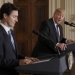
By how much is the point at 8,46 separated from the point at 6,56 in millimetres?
99

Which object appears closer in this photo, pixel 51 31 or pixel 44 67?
pixel 44 67

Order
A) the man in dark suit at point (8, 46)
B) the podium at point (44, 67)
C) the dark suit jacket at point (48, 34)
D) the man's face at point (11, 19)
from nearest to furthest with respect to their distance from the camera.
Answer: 1. the podium at point (44, 67)
2. the man in dark suit at point (8, 46)
3. the man's face at point (11, 19)
4. the dark suit jacket at point (48, 34)

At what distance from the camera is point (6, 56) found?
2195mm

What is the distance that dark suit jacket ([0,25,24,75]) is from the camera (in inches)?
82.6

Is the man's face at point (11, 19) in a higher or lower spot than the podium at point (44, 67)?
higher

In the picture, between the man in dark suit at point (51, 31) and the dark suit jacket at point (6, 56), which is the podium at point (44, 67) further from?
the man in dark suit at point (51, 31)

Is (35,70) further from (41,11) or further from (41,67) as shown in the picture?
(41,11)

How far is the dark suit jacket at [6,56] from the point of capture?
210 centimetres

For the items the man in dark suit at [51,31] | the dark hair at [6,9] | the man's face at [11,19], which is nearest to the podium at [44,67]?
the man's face at [11,19]

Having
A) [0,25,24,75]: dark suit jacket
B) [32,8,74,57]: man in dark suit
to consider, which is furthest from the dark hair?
[32,8,74,57]: man in dark suit

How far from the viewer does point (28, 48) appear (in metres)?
6.40

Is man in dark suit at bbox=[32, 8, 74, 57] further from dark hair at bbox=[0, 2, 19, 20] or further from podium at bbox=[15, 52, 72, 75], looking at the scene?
podium at bbox=[15, 52, 72, 75]

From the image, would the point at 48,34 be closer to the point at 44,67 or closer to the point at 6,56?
the point at 6,56

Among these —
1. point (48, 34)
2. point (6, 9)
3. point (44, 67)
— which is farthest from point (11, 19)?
point (48, 34)
